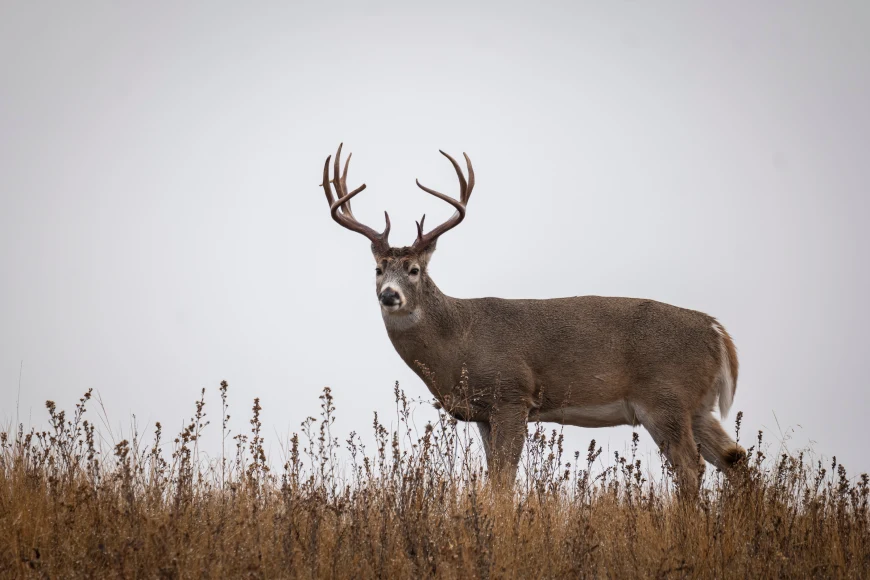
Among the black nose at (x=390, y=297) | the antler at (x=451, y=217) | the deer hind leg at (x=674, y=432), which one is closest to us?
the deer hind leg at (x=674, y=432)

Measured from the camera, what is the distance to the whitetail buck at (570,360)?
938 cm

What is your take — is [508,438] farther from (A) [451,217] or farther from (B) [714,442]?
(A) [451,217]

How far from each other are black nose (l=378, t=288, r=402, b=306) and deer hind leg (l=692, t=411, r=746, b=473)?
10.3ft

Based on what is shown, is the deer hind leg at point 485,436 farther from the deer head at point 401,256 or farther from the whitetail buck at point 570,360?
the deer head at point 401,256

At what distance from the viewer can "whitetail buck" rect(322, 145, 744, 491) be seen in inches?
369

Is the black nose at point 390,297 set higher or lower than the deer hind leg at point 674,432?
higher

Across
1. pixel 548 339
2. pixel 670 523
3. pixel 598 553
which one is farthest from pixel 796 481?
pixel 548 339

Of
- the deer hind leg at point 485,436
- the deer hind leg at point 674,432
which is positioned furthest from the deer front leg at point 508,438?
the deer hind leg at point 674,432

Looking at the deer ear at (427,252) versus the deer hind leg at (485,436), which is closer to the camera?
the deer hind leg at (485,436)

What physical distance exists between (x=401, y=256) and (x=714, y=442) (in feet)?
11.8

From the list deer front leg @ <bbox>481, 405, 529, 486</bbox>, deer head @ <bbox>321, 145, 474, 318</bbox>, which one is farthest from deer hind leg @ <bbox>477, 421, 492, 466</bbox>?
deer head @ <bbox>321, 145, 474, 318</bbox>

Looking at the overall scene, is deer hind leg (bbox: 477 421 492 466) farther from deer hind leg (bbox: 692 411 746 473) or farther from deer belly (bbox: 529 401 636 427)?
deer hind leg (bbox: 692 411 746 473)

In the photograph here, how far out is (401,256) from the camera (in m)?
10.0

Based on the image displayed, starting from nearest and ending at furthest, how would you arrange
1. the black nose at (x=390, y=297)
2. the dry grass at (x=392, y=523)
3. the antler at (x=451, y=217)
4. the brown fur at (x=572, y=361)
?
1. the dry grass at (x=392, y=523)
2. the brown fur at (x=572, y=361)
3. the black nose at (x=390, y=297)
4. the antler at (x=451, y=217)
